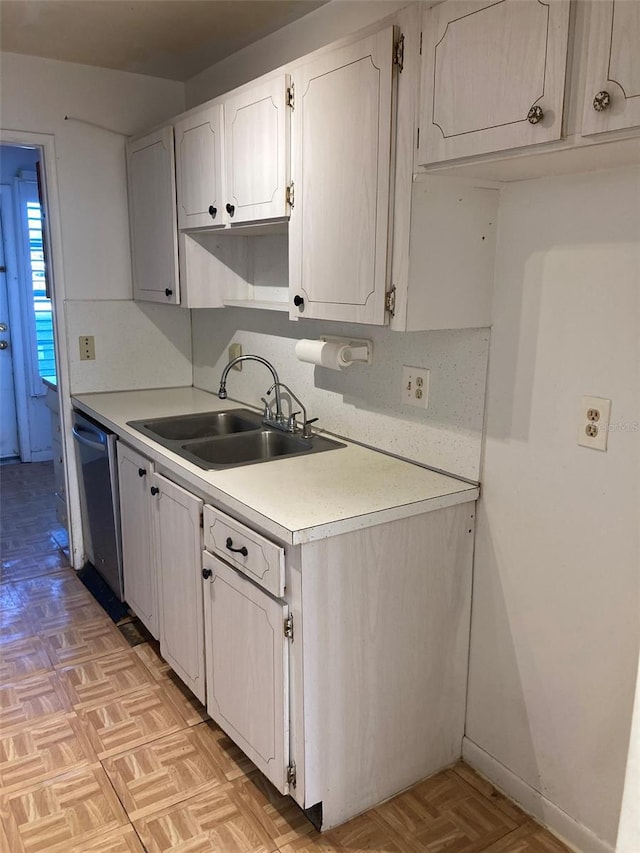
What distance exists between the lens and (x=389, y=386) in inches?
84.5

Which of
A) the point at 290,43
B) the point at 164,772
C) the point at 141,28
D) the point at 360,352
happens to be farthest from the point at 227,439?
the point at 141,28

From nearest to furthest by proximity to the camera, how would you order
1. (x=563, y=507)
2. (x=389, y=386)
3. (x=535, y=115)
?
(x=535, y=115) < (x=563, y=507) < (x=389, y=386)

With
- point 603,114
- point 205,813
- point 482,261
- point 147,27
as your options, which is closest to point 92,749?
point 205,813

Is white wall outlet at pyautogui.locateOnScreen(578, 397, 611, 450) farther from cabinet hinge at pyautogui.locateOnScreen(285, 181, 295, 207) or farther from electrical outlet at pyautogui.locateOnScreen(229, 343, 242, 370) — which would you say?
electrical outlet at pyautogui.locateOnScreen(229, 343, 242, 370)

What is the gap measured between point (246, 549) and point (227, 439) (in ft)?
2.57

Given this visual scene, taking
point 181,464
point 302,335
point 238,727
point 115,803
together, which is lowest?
point 115,803

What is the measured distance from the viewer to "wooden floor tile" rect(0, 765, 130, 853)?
175 centimetres

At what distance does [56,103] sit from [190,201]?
89 centimetres

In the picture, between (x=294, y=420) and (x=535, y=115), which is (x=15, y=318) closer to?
(x=294, y=420)

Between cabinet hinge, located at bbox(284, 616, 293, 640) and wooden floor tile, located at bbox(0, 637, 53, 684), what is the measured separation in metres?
1.33

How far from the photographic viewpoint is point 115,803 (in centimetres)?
188

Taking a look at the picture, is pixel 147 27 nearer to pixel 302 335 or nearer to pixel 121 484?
pixel 302 335

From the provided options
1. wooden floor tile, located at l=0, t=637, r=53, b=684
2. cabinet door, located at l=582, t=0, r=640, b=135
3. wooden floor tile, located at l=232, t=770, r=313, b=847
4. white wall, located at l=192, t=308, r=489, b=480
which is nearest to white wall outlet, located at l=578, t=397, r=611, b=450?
white wall, located at l=192, t=308, r=489, b=480

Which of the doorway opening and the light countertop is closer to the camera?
the light countertop
